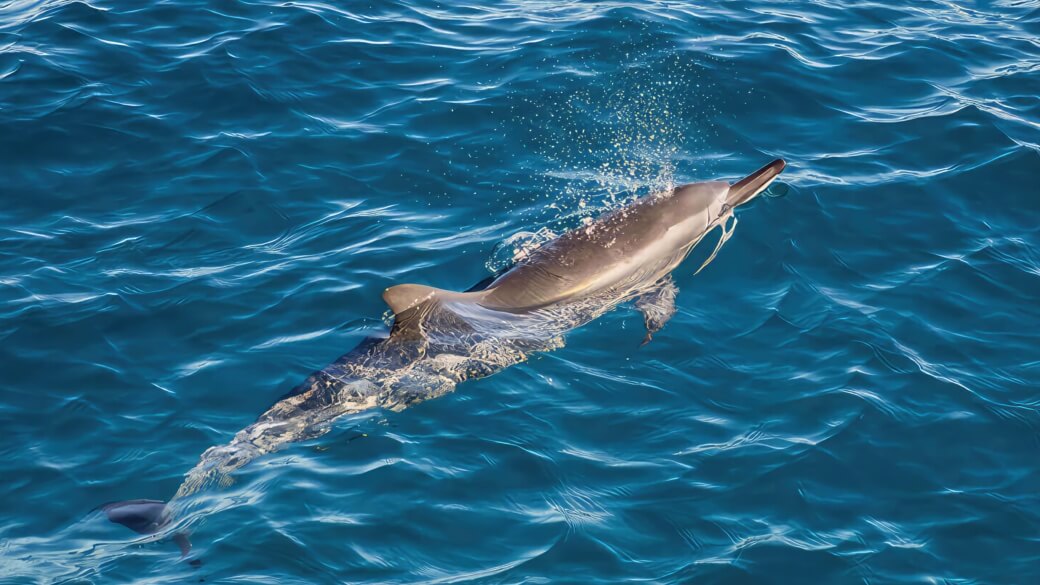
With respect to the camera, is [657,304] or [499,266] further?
[499,266]

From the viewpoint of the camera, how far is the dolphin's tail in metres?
7.65

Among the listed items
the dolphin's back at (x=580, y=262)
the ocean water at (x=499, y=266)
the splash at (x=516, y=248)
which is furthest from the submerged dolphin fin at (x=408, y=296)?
the splash at (x=516, y=248)

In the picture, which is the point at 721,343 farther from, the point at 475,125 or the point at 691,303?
the point at 475,125

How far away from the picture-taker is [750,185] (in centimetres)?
1152

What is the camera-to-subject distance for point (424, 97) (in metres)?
14.3

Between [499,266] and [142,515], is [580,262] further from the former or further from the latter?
[142,515]

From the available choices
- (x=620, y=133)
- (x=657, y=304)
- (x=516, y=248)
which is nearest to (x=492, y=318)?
(x=516, y=248)

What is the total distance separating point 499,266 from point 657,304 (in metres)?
1.65

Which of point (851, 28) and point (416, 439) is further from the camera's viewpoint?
point (851, 28)

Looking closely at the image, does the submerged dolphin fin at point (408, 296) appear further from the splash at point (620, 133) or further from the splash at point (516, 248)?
the splash at point (620, 133)

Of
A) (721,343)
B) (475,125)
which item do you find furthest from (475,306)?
(475,125)

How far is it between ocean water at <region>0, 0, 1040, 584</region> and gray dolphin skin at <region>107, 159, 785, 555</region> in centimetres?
18

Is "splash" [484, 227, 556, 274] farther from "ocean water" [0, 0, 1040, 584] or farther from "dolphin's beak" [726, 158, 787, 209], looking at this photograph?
"dolphin's beak" [726, 158, 787, 209]

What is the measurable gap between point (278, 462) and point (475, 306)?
2.35m
